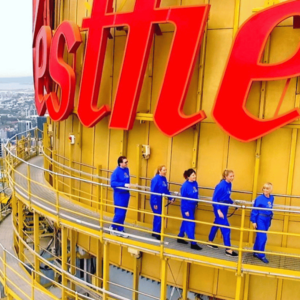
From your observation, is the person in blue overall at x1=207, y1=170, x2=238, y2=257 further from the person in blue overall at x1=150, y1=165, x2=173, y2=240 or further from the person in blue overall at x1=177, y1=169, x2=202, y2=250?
the person in blue overall at x1=150, y1=165, x2=173, y2=240

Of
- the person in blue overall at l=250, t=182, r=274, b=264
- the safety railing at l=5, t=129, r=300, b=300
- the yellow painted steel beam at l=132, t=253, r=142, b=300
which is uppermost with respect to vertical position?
the person in blue overall at l=250, t=182, r=274, b=264

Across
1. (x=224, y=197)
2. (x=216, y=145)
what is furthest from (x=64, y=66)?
(x=224, y=197)

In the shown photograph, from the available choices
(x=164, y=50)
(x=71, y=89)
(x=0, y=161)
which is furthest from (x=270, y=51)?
(x=0, y=161)

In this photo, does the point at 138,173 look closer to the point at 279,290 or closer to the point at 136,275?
the point at 136,275

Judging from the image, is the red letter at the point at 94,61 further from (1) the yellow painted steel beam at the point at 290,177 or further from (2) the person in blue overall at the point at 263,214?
(1) the yellow painted steel beam at the point at 290,177

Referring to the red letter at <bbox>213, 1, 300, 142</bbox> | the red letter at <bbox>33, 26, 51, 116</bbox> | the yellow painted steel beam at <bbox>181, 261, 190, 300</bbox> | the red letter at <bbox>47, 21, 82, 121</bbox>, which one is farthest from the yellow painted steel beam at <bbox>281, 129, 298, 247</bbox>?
the red letter at <bbox>33, 26, 51, 116</bbox>

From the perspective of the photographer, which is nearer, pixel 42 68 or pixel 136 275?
pixel 136 275
